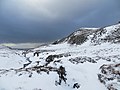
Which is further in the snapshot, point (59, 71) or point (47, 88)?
point (59, 71)

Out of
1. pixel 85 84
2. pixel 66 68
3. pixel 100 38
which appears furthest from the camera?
pixel 100 38

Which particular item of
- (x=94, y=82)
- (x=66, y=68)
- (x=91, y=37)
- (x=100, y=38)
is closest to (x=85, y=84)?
(x=94, y=82)

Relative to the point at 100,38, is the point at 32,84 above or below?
below

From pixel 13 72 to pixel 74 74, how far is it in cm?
716

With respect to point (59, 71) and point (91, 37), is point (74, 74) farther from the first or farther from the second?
point (91, 37)

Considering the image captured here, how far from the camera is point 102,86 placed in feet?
70.6

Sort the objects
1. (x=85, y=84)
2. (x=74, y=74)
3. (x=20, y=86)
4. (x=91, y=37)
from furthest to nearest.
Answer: (x=91, y=37) → (x=74, y=74) → (x=85, y=84) → (x=20, y=86)

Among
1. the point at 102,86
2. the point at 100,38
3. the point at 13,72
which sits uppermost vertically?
the point at 100,38

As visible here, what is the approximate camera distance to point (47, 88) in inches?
845

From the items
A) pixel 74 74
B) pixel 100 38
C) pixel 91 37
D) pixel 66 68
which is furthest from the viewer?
pixel 91 37

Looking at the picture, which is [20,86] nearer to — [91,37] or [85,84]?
[85,84]

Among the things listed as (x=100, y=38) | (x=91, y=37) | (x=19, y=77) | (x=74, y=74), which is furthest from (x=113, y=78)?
(x=91, y=37)

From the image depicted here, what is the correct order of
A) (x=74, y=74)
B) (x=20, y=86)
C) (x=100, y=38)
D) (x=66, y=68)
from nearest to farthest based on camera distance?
(x=20, y=86) → (x=74, y=74) → (x=66, y=68) → (x=100, y=38)

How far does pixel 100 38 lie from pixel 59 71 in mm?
55707
